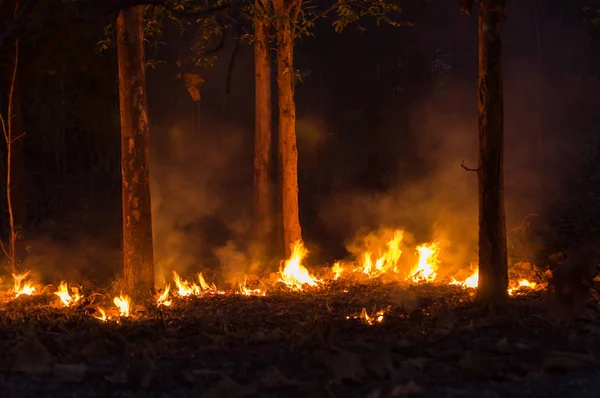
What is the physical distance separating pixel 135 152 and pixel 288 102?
13.0 feet

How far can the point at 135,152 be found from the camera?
11055mm

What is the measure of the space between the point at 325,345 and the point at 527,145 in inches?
1114

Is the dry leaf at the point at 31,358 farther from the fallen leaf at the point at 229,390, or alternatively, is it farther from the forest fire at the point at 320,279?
the forest fire at the point at 320,279

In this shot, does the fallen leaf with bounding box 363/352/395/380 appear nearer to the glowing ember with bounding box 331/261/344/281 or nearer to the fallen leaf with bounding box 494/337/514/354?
the fallen leaf with bounding box 494/337/514/354

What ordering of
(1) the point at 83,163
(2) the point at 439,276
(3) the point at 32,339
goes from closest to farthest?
(3) the point at 32,339 → (2) the point at 439,276 → (1) the point at 83,163

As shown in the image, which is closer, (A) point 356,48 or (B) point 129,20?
(B) point 129,20

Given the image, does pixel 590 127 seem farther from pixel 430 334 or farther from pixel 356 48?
pixel 430 334

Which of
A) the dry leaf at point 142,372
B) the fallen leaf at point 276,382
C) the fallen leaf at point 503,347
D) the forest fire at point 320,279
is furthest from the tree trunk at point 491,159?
the dry leaf at point 142,372

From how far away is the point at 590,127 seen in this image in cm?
3366

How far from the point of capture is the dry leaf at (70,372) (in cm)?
564

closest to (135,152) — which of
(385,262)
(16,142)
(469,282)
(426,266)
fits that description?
(385,262)

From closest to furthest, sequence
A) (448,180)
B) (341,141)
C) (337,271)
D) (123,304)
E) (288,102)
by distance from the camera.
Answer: (123,304)
(337,271)
(288,102)
(448,180)
(341,141)

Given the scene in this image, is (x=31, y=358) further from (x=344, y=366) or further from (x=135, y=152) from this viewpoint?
(x=135, y=152)

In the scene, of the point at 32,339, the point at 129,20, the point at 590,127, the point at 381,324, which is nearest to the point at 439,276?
the point at 381,324
